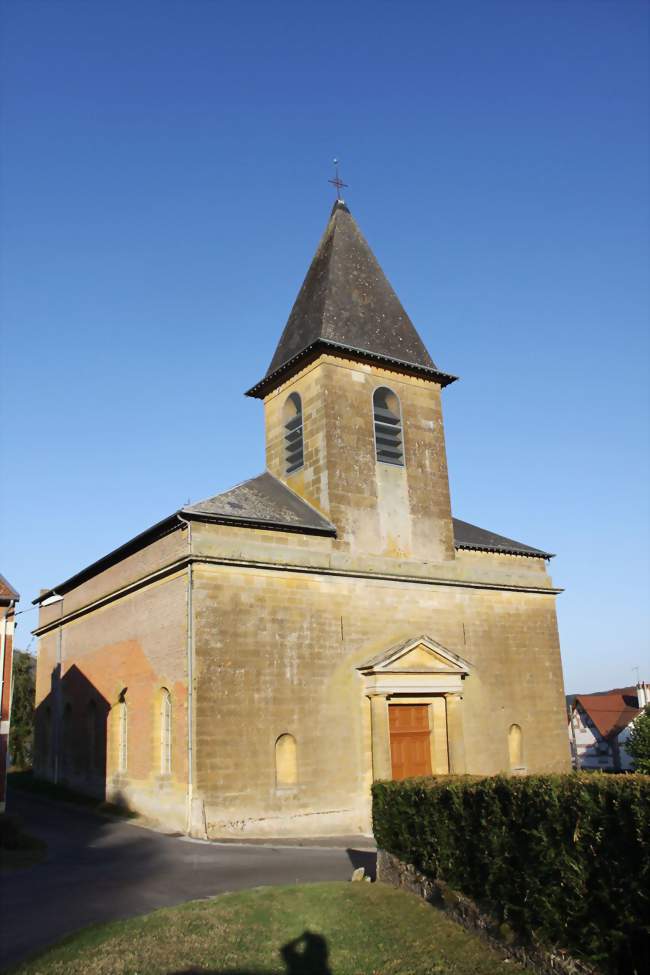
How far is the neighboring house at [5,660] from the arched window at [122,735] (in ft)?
13.8

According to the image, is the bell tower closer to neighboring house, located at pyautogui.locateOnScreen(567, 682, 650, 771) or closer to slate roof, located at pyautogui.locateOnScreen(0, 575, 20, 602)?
slate roof, located at pyautogui.locateOnScreen(0, 575, 20, 602)

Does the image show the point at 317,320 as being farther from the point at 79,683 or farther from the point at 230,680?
the point at 79,683

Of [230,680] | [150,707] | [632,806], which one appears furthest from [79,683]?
[632,806]

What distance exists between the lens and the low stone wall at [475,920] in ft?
23.5

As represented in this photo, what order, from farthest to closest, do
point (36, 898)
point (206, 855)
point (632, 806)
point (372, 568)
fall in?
point (372, 568) < point (206, 855) < point (36, 898) < point (632, 806)

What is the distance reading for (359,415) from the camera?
2059 centimetres

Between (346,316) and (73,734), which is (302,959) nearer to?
(346,316)

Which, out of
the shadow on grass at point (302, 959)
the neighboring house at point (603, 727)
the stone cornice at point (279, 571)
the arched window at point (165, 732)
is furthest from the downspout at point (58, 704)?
the neighboring house at point (603, 727)

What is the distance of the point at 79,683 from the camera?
75.2 ft

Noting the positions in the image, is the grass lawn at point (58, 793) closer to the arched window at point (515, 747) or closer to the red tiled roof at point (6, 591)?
the red tiled roof at point (6, 591)

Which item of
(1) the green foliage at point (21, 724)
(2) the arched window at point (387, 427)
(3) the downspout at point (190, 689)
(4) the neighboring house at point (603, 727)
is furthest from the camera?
(4) the neighboring house at point (603, 727)

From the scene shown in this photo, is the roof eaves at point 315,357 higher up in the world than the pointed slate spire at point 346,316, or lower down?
lower down

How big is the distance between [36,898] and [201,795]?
506 centimetres

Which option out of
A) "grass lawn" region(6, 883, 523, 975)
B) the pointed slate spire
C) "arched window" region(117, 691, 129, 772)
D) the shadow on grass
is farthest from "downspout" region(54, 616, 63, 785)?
the shadow on grass
